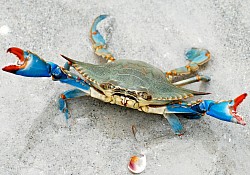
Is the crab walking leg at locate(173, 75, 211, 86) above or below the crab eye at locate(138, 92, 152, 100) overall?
below

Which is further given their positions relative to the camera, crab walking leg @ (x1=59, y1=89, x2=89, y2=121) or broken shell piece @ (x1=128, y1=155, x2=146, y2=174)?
crab walking leg @ (x1=59, y1=89, x2=89, y2=121)

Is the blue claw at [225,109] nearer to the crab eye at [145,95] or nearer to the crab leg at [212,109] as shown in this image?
the crab leg at [212,109]

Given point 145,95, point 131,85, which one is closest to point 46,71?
point 131,85

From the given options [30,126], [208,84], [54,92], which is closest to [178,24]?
[208,84]

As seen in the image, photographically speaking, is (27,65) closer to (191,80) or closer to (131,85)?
(131,85)

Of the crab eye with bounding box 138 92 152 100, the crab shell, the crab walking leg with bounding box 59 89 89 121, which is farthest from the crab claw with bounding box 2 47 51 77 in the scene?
the crab eye with bounding box 138 92 152 100

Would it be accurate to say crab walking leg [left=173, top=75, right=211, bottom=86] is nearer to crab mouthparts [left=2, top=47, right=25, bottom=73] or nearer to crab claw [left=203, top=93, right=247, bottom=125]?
crab claw [left=203, top=93, right=247, bottom=125]
